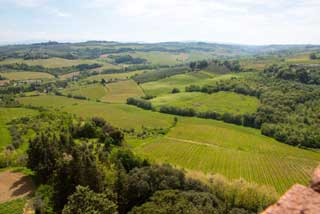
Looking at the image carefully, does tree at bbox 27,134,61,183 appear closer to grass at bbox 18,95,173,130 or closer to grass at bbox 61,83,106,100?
grass at bbox 18,95,173,130

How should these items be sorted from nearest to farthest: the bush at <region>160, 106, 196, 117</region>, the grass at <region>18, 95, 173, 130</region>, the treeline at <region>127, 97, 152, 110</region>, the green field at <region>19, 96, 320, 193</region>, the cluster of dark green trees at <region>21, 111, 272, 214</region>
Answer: the cluster of dark green trees at <region>21, 111, 272, 214</region>, the green field at <region>19, 96, 320, 193</region>, the grass at <region>18, 95, 173, 130</region>, the bush at <region>160, 106, 196, 117</region>, the treeline at <region>127, 97, 152, 110</region>

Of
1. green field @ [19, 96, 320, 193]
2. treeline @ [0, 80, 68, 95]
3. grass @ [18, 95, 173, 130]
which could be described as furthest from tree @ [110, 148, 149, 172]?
treeline @ [0, 80, 68, 95]

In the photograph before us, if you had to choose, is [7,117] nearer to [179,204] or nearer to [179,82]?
Result: [179,204]

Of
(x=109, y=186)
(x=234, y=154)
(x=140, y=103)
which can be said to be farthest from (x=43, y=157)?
(x=140, y=103)


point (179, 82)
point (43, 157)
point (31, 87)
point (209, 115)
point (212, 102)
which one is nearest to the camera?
point (43, 157)

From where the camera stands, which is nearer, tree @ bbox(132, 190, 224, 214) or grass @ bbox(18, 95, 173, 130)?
tree @ bbox(132, 190, 224, 214)

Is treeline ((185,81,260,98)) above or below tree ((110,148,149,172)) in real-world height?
above

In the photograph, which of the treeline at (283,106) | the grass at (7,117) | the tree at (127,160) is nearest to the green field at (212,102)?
the treeline at (283,106)
